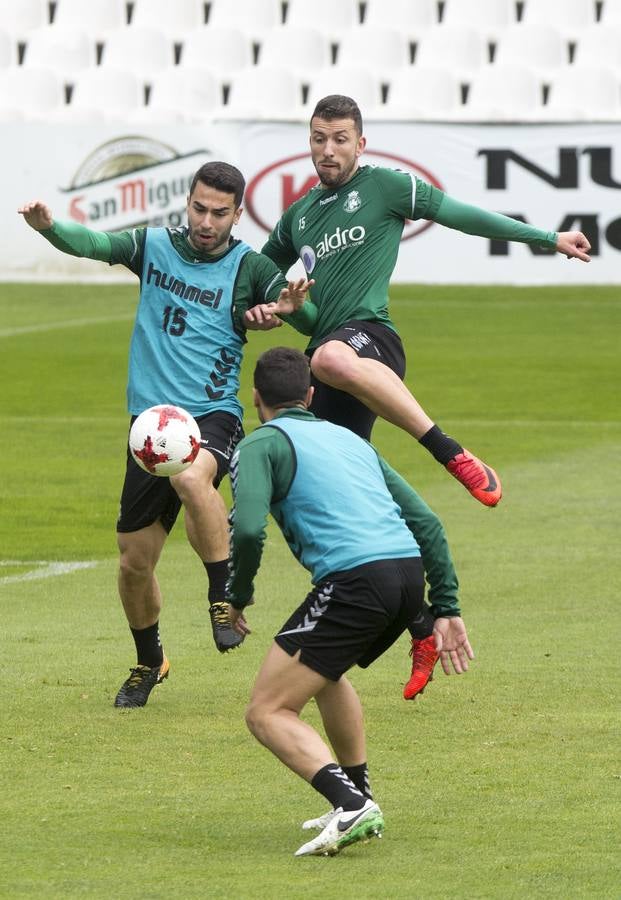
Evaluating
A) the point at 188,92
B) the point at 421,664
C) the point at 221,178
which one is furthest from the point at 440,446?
the point at 188,92

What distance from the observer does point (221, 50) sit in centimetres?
3400

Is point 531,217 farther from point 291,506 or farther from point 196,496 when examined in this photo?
point 291,506

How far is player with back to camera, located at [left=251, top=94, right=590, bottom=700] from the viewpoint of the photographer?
7523 millimetres

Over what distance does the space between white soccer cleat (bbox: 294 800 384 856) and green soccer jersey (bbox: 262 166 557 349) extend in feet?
9.53

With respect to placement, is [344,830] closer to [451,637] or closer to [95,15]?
[451,637]

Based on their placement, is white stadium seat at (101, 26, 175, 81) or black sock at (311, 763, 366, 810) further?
white stadium seat at (101, 26, 175, 81)

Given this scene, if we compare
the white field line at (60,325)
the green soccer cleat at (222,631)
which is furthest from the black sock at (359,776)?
the white field line at (60,325)

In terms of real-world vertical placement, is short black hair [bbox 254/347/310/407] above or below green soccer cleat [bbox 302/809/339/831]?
above

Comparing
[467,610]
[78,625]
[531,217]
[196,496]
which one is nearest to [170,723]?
[196,496]

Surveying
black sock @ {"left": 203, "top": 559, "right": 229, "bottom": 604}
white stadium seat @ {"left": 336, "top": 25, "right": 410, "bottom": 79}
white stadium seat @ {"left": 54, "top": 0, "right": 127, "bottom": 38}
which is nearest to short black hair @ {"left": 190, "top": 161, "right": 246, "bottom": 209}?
black sock @ {"left": 203, "top": 559, "right": 229, "bottom": 604}

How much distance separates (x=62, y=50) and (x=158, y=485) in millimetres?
28217

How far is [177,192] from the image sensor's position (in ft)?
94.5

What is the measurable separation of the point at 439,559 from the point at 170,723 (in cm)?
177

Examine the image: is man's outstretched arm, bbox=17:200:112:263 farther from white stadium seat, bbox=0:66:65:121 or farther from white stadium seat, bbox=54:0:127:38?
white stadium seat, bbox=54:0:127:38
